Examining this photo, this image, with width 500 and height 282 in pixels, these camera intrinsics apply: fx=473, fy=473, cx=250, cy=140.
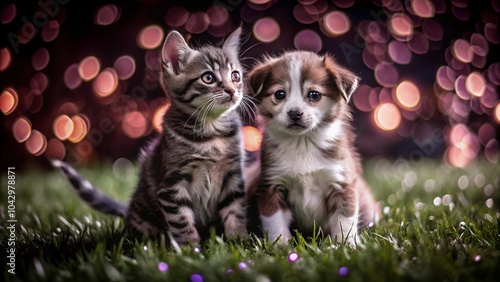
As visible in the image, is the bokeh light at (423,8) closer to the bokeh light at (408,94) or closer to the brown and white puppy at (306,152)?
the bokeh light at (408,94)

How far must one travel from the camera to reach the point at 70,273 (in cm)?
187

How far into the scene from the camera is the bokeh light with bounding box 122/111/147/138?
5.06 metres

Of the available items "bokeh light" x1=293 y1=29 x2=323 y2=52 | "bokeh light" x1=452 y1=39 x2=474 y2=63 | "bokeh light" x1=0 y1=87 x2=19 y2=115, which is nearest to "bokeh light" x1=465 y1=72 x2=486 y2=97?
"bokeh light" x1=452 y1=39 x2=474 y2=63

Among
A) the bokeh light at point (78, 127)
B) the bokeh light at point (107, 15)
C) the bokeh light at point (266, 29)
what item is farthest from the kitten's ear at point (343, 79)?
the bokeh light at point (78, 127)

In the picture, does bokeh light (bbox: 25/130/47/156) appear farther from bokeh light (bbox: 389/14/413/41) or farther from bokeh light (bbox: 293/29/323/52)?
bokeh light (bbox: 389/14/413/41)

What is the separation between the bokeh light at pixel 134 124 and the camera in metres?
5.06

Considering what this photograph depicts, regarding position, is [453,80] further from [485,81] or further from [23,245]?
[23,245]

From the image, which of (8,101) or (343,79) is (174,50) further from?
(8,101)

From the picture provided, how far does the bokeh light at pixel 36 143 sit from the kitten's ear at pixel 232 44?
3304 millimetres

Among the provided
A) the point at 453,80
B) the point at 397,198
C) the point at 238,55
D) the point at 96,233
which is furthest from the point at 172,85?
the point at 453,80

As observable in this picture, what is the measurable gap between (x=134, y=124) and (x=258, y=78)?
3023mm

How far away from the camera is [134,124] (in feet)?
17.1

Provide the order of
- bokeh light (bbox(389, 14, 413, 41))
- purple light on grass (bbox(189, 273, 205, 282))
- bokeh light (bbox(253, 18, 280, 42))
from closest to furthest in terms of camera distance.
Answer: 1. purple light on grass (bbox(189, 273, 205, 282))
2. bokeh light (bbox(253, 18, 280, 42))
3. bokeh light (bbox(389, 14, 413, 41))

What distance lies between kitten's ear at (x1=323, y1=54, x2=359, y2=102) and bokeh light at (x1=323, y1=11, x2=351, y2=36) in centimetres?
173
